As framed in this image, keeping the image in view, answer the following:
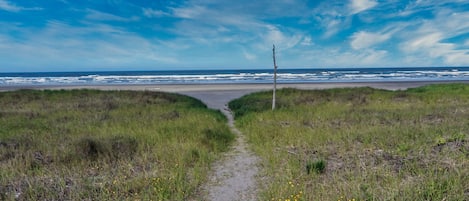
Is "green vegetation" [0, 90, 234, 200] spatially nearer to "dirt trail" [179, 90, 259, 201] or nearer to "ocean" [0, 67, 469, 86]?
"dirt trail" [179, 90, 259, 201]

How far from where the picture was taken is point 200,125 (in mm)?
9867

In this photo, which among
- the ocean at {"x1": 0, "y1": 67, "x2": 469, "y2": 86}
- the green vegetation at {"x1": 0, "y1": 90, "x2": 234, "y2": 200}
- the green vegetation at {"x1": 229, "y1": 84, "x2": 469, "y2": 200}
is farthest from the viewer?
the ocean at {"x1": 0, "y1": 67, "x2": 469, "y2": 86}

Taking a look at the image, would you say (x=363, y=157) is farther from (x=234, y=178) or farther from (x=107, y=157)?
(x=107, y=157)

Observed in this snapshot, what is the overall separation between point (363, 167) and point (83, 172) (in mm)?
5760

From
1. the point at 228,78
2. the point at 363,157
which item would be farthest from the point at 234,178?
the point at 228,78

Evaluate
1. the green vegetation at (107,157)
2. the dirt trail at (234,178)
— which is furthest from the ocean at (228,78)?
the dirt trail at (234,178)

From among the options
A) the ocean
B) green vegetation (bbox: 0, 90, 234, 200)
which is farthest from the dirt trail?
the ocean

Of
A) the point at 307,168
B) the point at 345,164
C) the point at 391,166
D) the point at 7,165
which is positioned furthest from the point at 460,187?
the point at 7,165

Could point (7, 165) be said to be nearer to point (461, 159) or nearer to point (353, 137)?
point (353, 137)

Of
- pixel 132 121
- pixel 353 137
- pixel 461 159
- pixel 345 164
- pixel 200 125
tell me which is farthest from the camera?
pixel 132 121

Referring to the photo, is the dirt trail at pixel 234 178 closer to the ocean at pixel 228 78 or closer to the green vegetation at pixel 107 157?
the green vegetation at pixel 107 157

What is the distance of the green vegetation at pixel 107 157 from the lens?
4734 millimetres

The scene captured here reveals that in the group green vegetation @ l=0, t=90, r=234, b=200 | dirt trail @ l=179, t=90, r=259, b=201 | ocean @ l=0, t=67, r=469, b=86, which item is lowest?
dirt trail @ l=179, t=90, r=259, b=201

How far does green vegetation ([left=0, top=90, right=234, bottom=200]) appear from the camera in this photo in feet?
15.5
